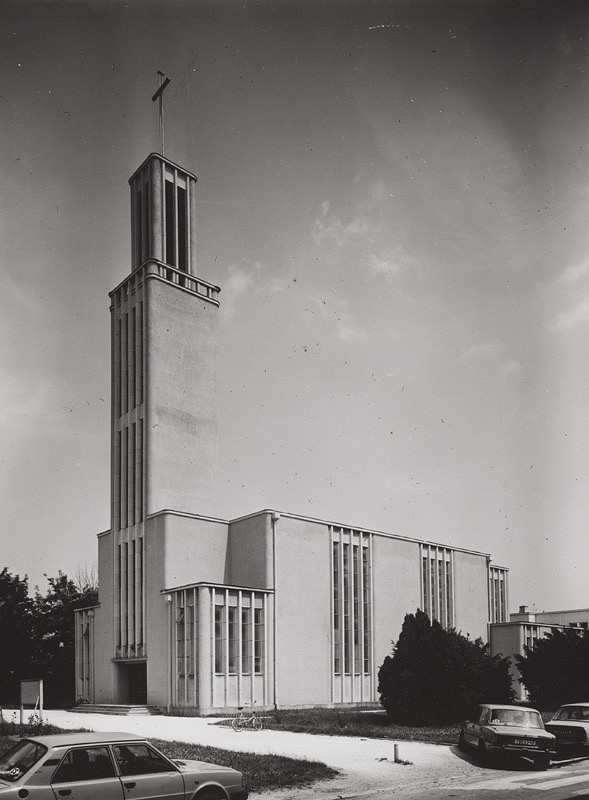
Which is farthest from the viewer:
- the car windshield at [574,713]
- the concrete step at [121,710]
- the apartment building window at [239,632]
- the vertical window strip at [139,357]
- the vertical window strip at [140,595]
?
the vertical window strip at [139,357]

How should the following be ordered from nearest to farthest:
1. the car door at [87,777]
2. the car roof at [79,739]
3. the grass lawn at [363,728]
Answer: the car door at [87,777] → the car roof at [79,739] → the grass lawn at [363,728]

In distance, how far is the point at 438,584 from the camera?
1917 inches

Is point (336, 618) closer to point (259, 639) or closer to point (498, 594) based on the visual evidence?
point (259, 639)

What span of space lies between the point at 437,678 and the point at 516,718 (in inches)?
319

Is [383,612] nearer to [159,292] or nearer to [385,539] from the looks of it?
[385,539]

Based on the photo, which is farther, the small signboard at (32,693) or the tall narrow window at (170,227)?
the tall narrow window at (170,227)

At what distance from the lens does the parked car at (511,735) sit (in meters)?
18.8

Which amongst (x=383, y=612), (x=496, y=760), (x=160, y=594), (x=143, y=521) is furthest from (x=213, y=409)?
(x=496, y=760)

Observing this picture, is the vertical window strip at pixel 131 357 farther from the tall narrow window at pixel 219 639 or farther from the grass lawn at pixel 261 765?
the grass lawn at pixel 261 765

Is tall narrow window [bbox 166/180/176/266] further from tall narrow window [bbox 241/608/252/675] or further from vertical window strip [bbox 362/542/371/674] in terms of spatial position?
tall narrow window [bbox 241/608/252/675]

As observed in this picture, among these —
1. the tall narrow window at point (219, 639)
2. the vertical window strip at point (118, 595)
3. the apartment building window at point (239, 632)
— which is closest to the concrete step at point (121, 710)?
the vertical window strip at point (118, 595)

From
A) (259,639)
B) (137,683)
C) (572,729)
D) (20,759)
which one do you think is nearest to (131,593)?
(137,683)

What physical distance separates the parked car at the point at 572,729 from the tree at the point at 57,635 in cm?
3312

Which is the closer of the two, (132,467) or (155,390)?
(155,390)
